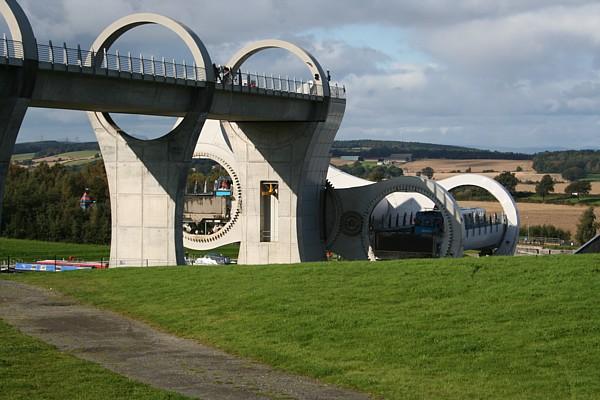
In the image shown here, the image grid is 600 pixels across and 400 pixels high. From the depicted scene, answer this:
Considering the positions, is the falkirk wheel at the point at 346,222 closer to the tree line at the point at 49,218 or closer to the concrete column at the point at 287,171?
the concrete column at the point at 287,171

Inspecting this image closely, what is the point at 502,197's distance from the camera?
7769cm

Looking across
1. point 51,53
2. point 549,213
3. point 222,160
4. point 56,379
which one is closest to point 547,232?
point 549,213

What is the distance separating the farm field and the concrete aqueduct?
200ft

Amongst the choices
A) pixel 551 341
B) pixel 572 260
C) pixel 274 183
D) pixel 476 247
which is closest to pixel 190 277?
pixel 572 260

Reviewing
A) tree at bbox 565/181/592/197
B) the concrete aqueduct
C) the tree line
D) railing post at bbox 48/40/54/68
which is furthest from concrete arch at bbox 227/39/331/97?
tree at bbox 565/181/592/197

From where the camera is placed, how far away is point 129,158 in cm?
5278

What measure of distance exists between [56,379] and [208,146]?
2170 inches

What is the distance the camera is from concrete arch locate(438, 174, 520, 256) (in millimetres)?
76375

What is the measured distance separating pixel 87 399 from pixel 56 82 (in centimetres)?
2580

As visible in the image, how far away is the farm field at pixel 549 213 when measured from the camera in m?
138

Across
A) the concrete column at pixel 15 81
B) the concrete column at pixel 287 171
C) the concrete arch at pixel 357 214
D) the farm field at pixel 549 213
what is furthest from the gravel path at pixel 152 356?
the farm field at pixel 549 213

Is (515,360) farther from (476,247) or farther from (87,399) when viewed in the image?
(476,247)

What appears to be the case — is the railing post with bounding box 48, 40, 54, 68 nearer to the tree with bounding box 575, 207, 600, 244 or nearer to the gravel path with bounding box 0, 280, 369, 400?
the gravel path with bounding box 0, 280, 369, 400

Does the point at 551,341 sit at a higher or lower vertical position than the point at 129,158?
lower
